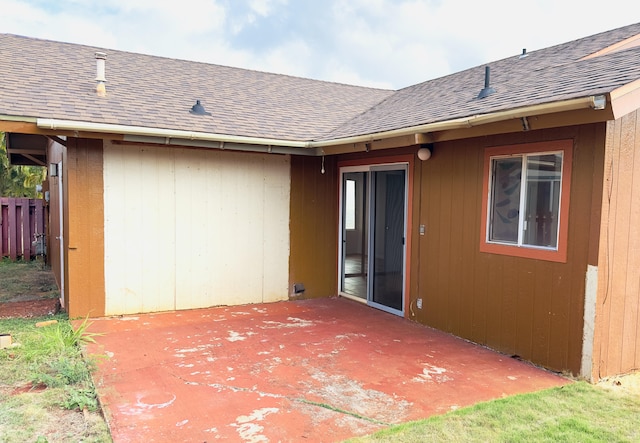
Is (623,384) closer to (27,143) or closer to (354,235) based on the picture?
(354,235)

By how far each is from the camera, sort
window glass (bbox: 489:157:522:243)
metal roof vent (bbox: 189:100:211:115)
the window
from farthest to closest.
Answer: metal roof vent (bbox: 189:100:211:115) < window glass (bbox: 489:157:522:243) < the window

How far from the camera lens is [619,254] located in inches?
165

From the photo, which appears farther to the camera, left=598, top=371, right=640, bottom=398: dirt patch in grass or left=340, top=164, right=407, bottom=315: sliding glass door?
left=340, top=164, right=407, bottom=315: sliding glass door

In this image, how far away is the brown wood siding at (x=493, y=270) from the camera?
4.16 meters

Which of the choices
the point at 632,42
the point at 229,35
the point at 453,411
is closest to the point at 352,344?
the point at 453,411

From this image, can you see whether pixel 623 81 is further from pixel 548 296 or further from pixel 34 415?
pixel 34 415

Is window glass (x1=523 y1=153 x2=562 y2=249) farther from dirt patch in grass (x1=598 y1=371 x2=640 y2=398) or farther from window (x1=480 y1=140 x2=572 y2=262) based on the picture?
dirt patch in grass (x1=598 y1=371 x2=640 y2=398)

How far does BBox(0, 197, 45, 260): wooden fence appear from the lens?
1088 centimetres

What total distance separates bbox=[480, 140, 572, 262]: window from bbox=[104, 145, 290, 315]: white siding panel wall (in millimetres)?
3352

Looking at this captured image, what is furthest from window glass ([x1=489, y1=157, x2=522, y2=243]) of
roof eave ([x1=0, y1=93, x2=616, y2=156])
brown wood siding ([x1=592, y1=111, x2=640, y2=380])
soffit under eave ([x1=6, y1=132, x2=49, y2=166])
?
soffit under eave ([x1=6, y1=132, x2=49, y2=166])

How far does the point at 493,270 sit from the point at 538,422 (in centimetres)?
203

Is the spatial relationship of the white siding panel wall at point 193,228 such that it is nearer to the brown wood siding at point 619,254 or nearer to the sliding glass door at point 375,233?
the sliding glass door at point 375,233

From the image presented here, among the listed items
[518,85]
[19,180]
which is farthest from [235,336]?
[19,180]

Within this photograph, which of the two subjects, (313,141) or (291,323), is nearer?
(291,323)
